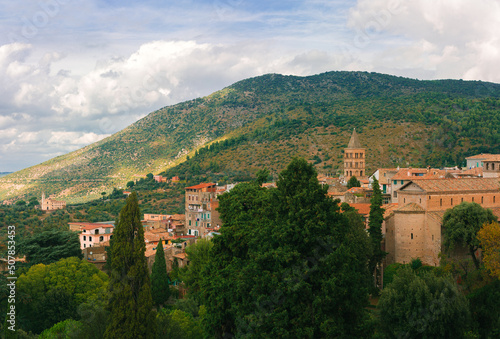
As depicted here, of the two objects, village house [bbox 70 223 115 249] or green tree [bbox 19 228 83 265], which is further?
village house [bbox 70 223 115 249]

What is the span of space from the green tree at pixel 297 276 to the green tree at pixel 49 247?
25862mm

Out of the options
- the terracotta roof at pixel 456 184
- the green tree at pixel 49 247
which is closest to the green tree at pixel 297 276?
the terracotta roof at pixel 456 184

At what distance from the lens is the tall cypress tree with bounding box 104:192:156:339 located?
1955cm

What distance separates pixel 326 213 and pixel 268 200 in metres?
2.76

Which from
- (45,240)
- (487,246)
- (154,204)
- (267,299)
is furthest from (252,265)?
(154,204)

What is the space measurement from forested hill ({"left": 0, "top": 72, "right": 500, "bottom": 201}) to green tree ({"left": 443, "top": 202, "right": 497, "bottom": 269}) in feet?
177

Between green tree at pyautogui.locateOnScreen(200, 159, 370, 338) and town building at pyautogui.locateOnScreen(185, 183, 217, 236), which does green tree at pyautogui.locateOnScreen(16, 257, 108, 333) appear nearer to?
green tree at pyautogui.locateOnScreen(200, 159, 370, 338)

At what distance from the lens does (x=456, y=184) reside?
37.5 m

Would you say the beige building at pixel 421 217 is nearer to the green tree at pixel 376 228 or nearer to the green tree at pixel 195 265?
the green tree at pixel 376 228

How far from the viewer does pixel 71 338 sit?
21.8 metres

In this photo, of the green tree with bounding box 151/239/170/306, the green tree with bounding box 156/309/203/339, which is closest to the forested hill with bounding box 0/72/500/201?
the green tree with bounding box 151/239/170/306

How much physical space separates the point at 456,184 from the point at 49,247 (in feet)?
104

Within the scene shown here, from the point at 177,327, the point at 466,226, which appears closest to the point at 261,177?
the point at 177,327

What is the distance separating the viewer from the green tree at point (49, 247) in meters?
41.4
